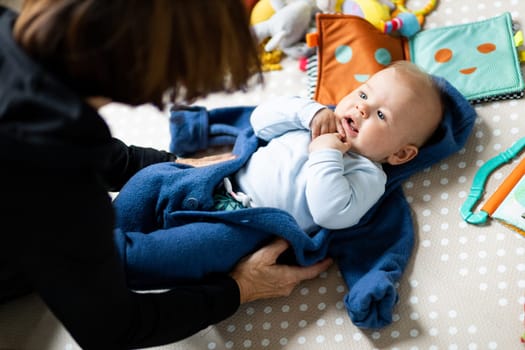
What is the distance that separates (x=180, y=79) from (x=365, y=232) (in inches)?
24.8

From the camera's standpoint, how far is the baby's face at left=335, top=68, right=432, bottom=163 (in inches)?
45.9

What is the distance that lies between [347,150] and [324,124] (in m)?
0.07

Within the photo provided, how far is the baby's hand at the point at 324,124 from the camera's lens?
121 centimetres

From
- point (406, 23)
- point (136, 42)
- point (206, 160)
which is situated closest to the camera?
point (136, 42)

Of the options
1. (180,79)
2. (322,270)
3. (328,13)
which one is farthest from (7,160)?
(328,13)

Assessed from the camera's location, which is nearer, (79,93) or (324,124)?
(79,93)

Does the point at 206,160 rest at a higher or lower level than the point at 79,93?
lower

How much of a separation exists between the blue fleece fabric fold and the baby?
5cm

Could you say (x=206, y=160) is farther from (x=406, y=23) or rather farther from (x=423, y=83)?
(x=406, y=23)

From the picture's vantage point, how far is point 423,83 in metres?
1.20

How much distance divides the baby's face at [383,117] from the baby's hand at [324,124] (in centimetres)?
3

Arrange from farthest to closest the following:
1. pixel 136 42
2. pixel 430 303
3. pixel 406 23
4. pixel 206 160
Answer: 1. pixel 406 23
2. pixel 206 160
3. pixel 430 303
4. pixel 136 42

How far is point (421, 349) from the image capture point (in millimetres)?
1050

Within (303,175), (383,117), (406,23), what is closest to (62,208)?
(303,175)
